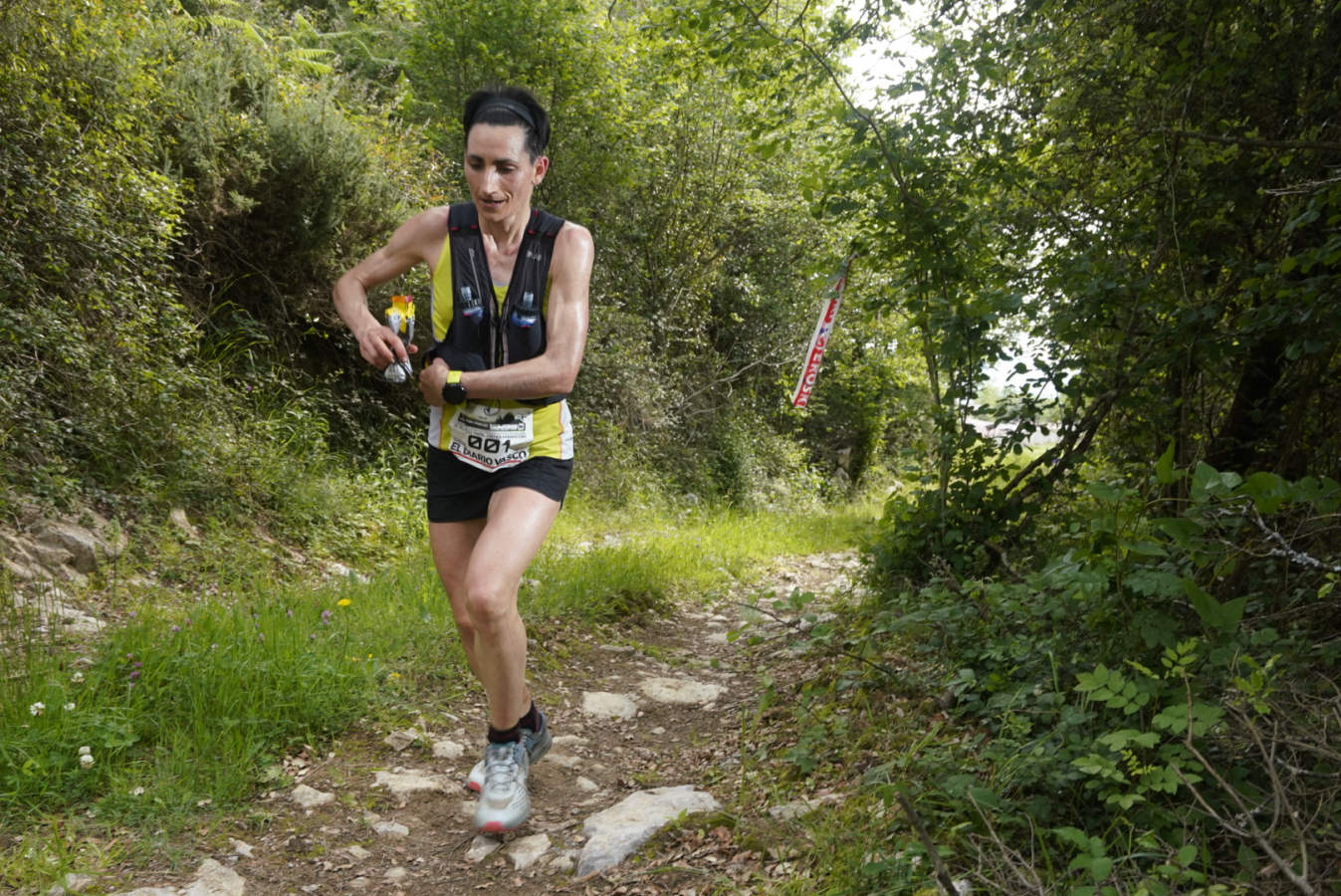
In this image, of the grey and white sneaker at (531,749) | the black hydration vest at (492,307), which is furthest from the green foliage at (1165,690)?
the black hydration vest at (492,307)

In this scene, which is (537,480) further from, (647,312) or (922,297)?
(647,312)

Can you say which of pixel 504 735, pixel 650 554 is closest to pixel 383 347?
pixel 504 735

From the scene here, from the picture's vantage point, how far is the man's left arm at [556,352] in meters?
2.90

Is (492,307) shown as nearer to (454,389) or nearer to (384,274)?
(454,389)

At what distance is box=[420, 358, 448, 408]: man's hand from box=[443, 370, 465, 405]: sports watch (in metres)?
0.01

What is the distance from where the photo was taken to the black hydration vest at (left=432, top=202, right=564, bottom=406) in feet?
10.1

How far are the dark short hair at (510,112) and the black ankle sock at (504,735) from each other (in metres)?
2.07

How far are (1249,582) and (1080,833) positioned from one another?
4.51 ft

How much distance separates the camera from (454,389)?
288cm

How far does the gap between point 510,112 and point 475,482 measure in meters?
1.29

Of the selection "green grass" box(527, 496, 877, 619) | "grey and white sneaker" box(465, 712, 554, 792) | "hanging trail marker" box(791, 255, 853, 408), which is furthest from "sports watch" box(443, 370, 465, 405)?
"hanging trail marker" box(791, 255, 853, 408)

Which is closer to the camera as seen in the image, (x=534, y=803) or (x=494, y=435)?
(x=494, y=435)

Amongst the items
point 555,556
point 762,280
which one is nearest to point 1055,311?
point 555,556

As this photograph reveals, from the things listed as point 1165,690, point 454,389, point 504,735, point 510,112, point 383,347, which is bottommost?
point 504,735
